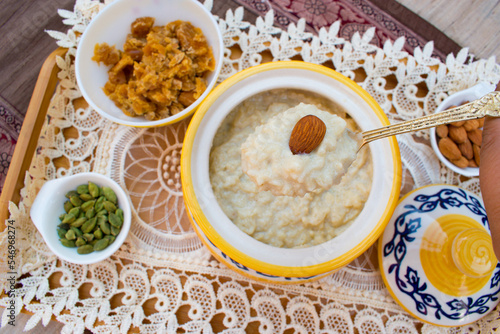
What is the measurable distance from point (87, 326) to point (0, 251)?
45 cm

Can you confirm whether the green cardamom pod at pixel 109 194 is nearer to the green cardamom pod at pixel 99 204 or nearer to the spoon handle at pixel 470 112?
the green cardamom pod at pixel 99 204

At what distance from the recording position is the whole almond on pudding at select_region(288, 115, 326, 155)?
959 millimetres

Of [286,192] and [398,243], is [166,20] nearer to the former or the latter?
[286,192]

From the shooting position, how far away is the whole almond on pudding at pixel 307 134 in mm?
959

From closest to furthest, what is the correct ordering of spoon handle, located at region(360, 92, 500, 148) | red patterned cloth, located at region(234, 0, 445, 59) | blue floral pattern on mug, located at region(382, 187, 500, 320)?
spoon handle, located at region(360, 92, 500, 148) < blue floral pattern on mug, located at region(382, 187, 500, 320) < red patterned cloth, located at region(234, 0, 445, 59)

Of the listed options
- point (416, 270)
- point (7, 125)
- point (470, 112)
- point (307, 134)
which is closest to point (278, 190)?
point (307, 134)

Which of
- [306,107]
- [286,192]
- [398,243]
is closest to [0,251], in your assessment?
[286,192]

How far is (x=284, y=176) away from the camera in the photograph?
3.24 ft

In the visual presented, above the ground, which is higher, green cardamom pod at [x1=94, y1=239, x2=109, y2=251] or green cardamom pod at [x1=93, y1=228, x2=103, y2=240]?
green cardamom pod at [x1=93, y1=228, x2=103, y2=240]

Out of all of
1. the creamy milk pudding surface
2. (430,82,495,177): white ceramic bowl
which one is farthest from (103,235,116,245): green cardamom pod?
(430,82,495,177): white ceramic bowl

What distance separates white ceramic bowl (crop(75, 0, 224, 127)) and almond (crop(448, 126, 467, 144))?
1.00m

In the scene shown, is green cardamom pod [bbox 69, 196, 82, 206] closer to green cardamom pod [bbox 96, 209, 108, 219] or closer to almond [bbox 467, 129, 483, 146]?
green cardamom pod [bbox 96, 209, 108, 219]

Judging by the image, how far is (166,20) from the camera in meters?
1.58

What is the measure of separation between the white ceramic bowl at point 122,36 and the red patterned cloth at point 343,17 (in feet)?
0.77
